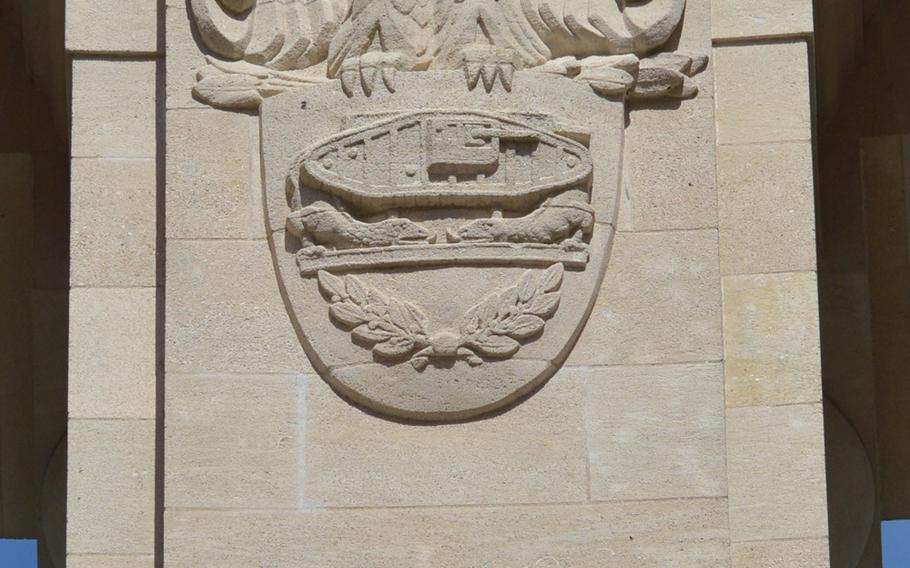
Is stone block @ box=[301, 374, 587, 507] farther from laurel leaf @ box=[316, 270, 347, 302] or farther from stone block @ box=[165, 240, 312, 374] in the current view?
laurel leaf @ box=[316, 270, 347, 302]

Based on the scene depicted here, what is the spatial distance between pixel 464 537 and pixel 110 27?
3.34 meters

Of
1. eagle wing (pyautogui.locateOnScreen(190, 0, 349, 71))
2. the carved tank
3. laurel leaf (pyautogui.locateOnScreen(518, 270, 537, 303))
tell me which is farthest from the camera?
eagle wing (pyautogui.locateOnScreen(190, 0, 349, 71))

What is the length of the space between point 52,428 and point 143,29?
3941mm

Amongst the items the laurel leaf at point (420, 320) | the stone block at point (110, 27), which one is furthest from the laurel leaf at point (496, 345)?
the stone block at point (110, 27)

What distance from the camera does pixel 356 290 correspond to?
1456cm

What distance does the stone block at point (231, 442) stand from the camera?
14.4 m

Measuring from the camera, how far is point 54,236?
18812mm

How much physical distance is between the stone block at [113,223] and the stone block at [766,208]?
2931 mm

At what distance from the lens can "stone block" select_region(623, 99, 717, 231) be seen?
14797 mm

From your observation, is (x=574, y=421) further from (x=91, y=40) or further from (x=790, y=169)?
(x=91, y=40)

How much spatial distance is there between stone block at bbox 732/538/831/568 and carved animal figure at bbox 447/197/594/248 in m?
1.74

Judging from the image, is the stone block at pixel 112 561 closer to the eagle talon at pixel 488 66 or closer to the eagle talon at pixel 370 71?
the eagle talon at pixel 370 71

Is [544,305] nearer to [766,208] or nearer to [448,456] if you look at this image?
[448,456]

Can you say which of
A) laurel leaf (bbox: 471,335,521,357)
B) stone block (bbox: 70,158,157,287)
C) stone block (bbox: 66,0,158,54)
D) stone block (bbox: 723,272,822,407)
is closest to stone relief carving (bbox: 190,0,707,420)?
laurel leaf (bbox: 471,335,521,357)
